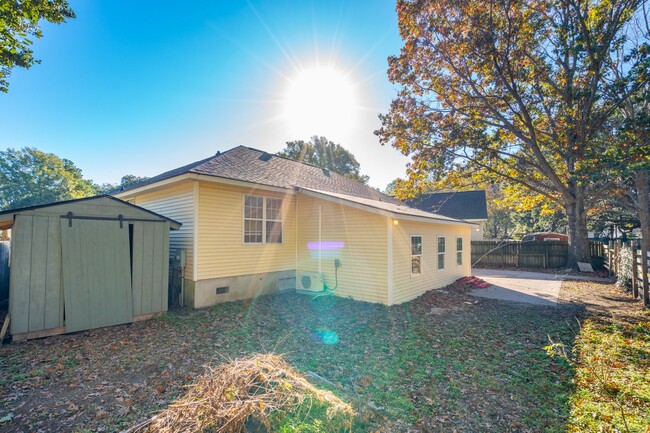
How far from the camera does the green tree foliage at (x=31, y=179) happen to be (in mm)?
37094

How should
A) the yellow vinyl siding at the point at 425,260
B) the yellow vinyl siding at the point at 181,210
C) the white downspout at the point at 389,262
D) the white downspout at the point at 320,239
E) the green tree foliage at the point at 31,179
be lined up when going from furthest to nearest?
the green tree foliage at the point at 31,179
the white downspout at the point at 320,239
the yellow vinyl siding at the point at 425,260
the white downspout at the point at 389,262
the yellow vinyl siding at the point at 181,210

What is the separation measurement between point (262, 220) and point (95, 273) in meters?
4.26

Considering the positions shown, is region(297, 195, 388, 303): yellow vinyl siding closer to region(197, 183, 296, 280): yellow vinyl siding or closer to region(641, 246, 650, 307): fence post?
region(197, 183, 296, 280): yellow vinyl siding

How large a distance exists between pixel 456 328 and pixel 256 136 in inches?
542

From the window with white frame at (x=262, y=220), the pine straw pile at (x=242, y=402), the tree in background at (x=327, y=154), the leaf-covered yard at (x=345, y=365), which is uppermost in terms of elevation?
the tree in background at (x=327, y=154)

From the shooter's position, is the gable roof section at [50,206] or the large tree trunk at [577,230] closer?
the gable roof section at [50,206]

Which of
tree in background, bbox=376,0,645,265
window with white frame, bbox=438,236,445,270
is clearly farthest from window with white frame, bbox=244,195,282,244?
tree in background, bbox=376,0,645,265

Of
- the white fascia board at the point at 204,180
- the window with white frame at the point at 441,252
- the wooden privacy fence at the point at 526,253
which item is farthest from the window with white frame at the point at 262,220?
the wooden privacy fence at the point at 526,253

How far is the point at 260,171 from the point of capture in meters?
9.38

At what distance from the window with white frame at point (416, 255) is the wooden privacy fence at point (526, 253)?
10947mm

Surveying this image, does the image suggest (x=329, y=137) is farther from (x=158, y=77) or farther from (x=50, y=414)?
(x=50, y=414)

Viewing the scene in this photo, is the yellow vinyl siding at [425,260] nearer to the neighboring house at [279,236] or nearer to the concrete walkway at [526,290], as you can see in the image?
the neighboring house at [279,236]

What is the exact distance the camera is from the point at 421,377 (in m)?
4.09

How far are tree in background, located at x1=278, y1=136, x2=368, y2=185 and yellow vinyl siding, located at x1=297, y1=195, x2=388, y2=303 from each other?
26.6 m
